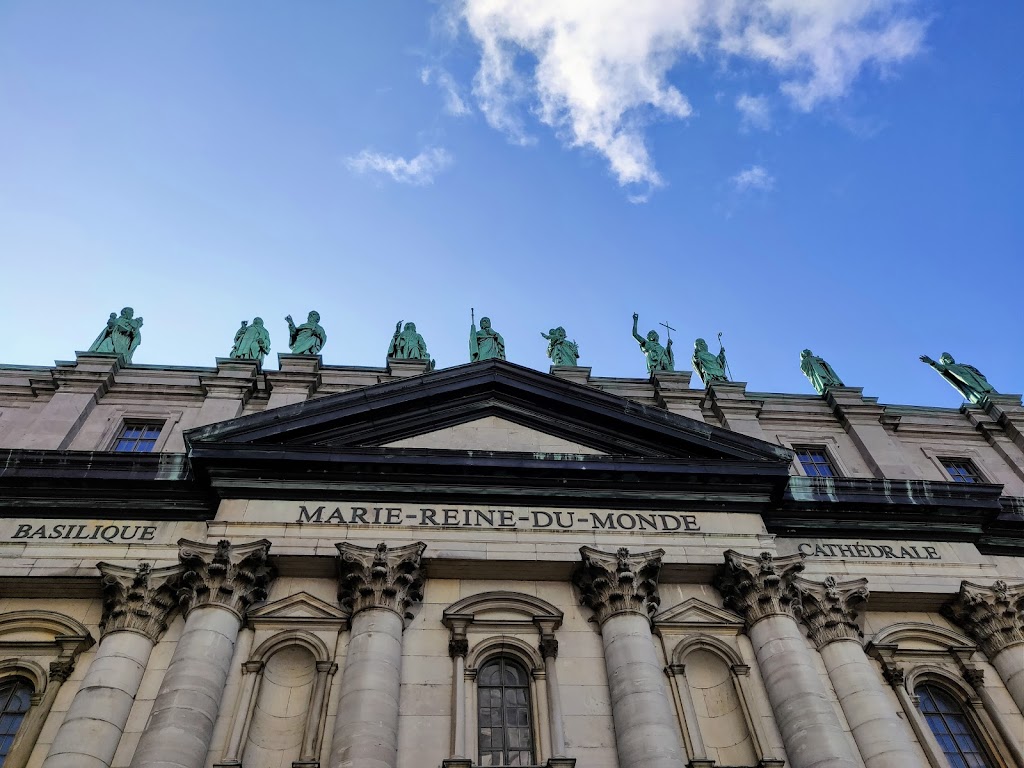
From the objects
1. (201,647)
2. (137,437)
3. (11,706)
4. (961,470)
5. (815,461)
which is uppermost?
(137,437)

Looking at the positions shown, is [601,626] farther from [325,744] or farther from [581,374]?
Answer: [581,374]

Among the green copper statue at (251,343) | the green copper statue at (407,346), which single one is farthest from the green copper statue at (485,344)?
the green copper statue at (251,343)

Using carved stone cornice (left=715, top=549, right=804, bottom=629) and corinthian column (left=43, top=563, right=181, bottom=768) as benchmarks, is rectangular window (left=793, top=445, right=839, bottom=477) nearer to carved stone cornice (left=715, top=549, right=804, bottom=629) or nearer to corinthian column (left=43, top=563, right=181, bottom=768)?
carved stone cornice (left=715, top=549, right=804, bottom=629)

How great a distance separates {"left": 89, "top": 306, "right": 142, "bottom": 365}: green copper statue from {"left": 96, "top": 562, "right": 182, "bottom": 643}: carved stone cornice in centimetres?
1226

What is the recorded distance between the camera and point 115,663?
714 inches

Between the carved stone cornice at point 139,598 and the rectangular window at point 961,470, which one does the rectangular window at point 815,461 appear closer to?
the rectangular window at point 961,470

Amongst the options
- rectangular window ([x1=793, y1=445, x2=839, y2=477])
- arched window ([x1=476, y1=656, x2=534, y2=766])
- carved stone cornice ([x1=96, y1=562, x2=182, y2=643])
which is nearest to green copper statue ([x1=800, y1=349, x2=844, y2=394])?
rectangular window ([x1=793, y1=445, x2=839, y2=477])

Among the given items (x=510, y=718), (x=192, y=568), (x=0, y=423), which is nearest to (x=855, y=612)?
(x=510, y=718)

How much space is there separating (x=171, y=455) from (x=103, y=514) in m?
2.29

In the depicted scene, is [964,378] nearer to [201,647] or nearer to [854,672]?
[854,672]

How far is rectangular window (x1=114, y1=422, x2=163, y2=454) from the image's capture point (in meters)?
26.4

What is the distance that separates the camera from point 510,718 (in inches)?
731

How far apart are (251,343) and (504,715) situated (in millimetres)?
18075

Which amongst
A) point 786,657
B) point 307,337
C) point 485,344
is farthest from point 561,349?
point 786,657
